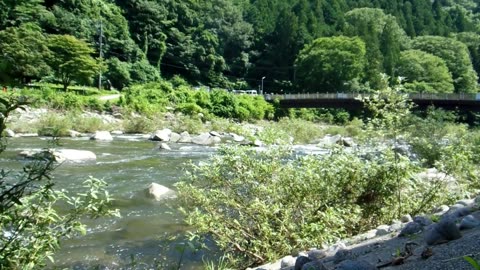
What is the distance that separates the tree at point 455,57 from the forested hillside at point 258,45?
164 mm

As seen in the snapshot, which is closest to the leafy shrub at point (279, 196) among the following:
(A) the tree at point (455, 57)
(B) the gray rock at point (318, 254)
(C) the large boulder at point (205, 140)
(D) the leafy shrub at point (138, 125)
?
(B) the gray rock at point (318, 254)

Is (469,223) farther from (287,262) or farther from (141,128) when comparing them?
(141,128)

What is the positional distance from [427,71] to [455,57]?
1198 cm

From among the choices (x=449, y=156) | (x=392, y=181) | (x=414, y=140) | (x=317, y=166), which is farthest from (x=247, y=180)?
(x=414, y=140)

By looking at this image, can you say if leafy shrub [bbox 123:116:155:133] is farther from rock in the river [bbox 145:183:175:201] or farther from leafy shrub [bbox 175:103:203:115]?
rock in the river [bbox 145:183:175:201]

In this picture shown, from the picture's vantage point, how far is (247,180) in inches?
280

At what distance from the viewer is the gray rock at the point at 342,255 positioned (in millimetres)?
5029

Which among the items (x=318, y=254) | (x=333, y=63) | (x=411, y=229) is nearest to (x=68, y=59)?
(x=333, y=63)

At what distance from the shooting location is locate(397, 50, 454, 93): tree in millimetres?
71438

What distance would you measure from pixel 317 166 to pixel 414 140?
243 inches

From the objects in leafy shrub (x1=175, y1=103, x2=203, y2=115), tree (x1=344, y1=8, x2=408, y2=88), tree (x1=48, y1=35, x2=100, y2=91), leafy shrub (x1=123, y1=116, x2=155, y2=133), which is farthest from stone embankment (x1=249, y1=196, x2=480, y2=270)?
tree (x1=344, y1=8, x2=408, y2=88)

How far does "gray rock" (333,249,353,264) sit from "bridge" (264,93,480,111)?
21742 mm

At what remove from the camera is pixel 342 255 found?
17.0 feet

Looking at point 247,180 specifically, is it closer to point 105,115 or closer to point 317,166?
point 317,166
